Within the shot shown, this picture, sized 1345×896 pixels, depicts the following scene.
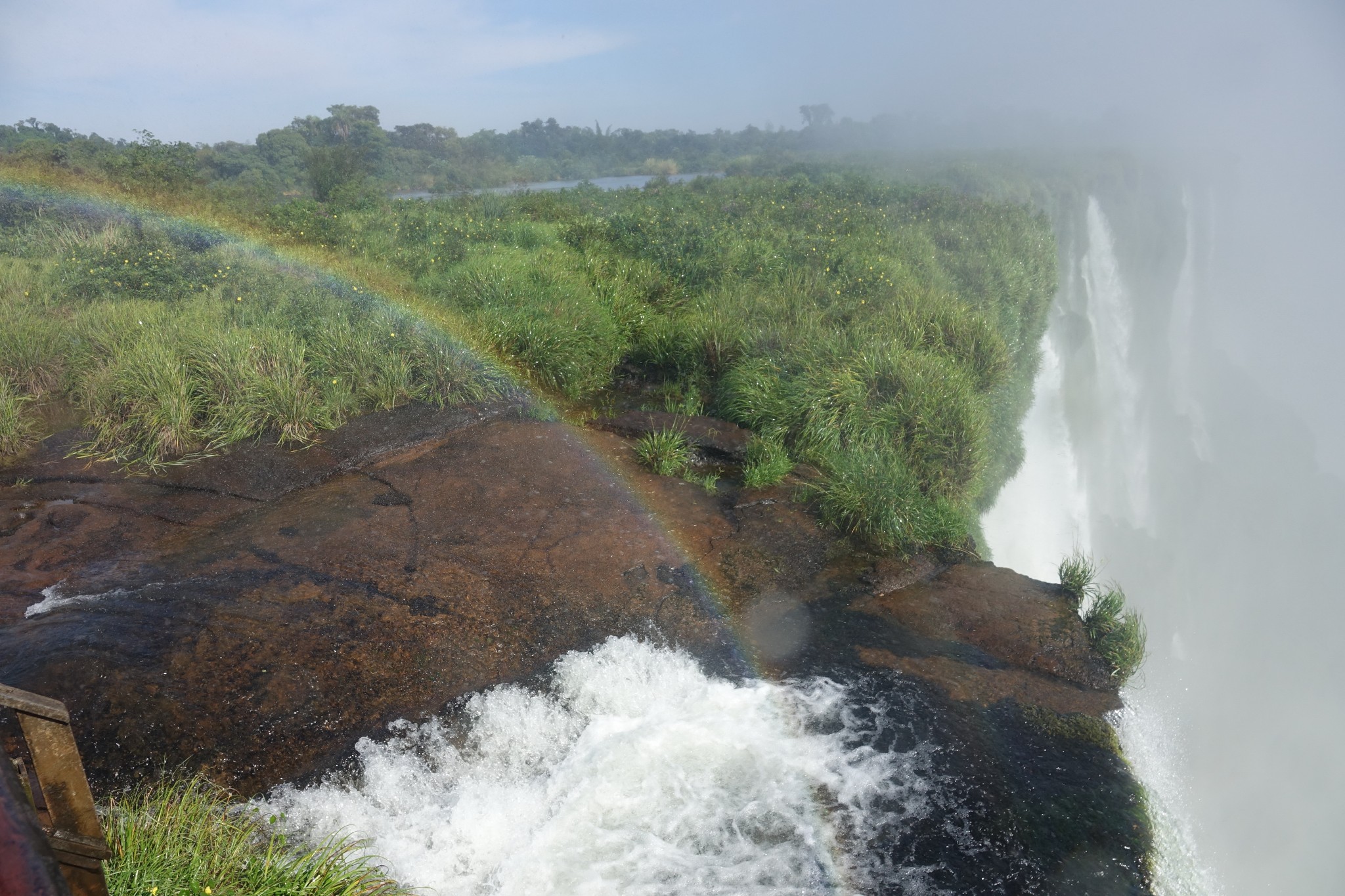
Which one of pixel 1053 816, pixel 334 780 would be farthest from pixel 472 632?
pixel 1053 816

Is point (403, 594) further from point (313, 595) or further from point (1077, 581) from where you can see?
point (1077, 581)

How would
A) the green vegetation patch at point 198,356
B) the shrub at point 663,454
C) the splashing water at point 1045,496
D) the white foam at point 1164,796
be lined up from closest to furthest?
the white foam at point 1164,796, the green vegetation patch at point 198,356, the shrub at point 663,454, the splashing water at point 1045,496

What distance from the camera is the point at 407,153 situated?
44.2 metres

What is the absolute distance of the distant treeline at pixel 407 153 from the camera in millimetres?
15367

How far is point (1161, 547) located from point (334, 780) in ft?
94.7

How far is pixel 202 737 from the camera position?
12.6 ft

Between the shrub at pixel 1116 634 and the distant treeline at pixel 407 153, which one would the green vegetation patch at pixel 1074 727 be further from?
the distant treeline at pixel 407 153

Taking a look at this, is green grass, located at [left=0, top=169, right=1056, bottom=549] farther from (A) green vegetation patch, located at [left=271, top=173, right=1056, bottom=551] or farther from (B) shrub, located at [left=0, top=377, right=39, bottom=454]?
(B) shrub, located at [left=0, top=377, right=39, bottom=454]

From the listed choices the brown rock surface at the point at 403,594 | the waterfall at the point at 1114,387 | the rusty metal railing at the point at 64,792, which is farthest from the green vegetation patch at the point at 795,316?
the waterfall at the point at 1114,387

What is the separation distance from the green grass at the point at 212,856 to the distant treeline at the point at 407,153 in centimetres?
1397

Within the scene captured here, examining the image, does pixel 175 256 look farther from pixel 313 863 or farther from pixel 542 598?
pixel 313 863

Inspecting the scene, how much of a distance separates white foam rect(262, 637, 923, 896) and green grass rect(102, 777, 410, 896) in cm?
23

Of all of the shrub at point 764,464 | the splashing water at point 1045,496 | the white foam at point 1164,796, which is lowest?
the splashing water at point 1045,496

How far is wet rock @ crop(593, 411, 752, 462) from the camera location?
7.58m
